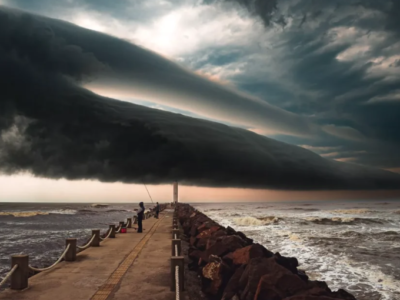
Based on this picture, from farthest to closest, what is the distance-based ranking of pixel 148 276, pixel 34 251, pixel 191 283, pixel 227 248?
pixel 34 251 → pixel 227 248 → pixel 191 283 → pixel 148 276

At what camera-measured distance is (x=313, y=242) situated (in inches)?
894

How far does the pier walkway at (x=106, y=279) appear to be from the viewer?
7.06 meters

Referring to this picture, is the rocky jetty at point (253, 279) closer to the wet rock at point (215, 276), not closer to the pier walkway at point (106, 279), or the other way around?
the wet rock at point (215, 276)

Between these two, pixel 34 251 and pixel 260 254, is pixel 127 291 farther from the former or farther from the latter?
pixel 34 251

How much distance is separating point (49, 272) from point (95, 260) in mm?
1958

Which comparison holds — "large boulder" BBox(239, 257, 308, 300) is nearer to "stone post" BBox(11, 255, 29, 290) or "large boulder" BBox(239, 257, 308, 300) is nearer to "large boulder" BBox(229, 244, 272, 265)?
"large boulder" BBox(229, 244, 272, 265)

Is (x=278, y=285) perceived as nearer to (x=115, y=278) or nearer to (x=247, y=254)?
(x=247, y=254)

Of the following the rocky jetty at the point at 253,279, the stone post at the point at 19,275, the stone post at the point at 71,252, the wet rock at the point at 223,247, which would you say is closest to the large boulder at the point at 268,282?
the rocky jetty at the point at 253,279

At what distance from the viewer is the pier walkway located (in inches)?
278

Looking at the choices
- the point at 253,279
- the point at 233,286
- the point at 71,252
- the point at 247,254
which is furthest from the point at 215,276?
the point at 71,252

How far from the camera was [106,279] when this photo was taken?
8406mm

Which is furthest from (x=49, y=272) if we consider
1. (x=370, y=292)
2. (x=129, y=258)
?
(x=370, y=292)

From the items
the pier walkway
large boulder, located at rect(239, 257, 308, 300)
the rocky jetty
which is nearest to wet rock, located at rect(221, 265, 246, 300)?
the rocky jetty

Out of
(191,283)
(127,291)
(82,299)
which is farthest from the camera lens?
(191,283)
